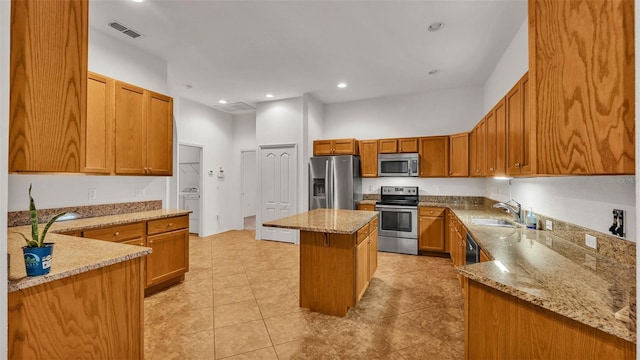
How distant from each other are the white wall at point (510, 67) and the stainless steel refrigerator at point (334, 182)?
2.44m

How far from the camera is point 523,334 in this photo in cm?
122

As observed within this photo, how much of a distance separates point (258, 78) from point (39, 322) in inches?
157

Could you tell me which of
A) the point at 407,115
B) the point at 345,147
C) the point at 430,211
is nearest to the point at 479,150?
the point at 430,211

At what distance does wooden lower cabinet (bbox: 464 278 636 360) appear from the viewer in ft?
3.26

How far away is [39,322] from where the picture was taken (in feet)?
4.25

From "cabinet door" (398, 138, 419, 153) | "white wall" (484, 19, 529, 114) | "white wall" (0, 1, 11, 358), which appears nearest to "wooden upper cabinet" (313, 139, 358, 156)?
"cabinet door" (398, 138, 419, 153)

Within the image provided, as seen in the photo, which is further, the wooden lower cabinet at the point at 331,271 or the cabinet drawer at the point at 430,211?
the cabinet drawer at the point at 430,211

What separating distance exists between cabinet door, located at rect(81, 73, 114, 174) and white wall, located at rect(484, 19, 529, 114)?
162 inches

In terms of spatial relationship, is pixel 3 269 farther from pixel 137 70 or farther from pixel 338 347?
pixel 137 70

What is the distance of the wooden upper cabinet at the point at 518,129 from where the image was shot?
200 centimetres

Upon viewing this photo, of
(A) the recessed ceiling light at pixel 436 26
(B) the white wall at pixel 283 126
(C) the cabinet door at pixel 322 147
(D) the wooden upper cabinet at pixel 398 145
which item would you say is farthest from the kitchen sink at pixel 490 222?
(B) the white wall at pixel 283 126

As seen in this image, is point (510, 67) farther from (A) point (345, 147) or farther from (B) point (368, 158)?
(A) point (345, 147)

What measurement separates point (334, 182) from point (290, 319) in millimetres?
2911

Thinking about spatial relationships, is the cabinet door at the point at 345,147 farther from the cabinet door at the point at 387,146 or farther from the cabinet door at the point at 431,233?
the cabinet door at the point at 431,233
